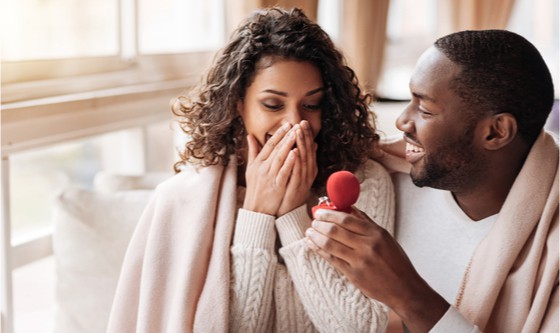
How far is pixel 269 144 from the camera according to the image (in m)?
1.56

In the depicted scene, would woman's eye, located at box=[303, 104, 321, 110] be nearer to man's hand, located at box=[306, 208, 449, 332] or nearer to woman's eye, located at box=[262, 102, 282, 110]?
woman's eye, located at box=[262, 102, 282, 110]

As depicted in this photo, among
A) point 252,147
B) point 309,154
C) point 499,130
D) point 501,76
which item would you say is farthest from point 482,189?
point 252,147

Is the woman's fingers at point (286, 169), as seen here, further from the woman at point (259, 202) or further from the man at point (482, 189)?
the man at point (482, 189)

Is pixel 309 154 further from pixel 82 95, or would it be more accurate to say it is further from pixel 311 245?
pixel 82 95

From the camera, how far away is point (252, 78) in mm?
1597

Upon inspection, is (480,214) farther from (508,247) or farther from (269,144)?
(269,144)

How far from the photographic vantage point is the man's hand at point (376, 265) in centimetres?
137

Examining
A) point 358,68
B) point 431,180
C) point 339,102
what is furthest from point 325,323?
point 358,68

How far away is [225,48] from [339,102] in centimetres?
28

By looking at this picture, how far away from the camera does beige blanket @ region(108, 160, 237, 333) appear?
1.56 metres

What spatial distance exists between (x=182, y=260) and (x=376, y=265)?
43 centimetres

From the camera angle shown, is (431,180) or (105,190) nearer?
(431,180)

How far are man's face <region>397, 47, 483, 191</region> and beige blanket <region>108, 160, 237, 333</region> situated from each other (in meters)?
0.40

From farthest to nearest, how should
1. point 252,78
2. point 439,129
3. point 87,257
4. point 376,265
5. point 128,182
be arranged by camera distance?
point 128,182
point 87,257
point 252,78
point 439,129
point 376,265
